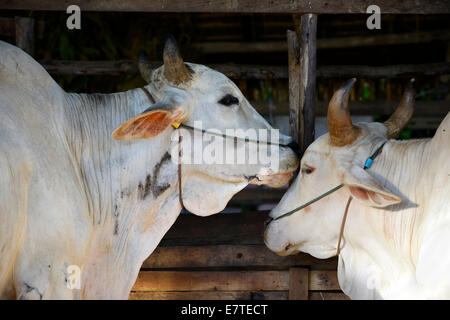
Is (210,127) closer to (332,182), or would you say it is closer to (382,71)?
(332,182)

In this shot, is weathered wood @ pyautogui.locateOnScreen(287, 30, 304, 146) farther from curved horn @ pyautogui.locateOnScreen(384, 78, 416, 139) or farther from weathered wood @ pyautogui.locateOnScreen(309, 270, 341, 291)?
weathered wood @ pyautogui.locateOnScreen(309, 270, 341, 291)

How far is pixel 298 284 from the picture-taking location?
14.3ft

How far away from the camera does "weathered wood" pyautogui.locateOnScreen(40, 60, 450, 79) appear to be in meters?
5.02

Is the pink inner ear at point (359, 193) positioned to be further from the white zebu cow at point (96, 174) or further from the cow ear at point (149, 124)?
the cow ear at point (149, 124)

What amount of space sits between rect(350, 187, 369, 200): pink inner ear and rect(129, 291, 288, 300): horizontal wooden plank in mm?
1347

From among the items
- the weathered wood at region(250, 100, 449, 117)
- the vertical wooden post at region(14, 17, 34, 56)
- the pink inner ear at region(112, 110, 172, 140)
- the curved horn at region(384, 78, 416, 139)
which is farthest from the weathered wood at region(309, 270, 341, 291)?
the vertical wooden post at region(14, 17, 34, 56)

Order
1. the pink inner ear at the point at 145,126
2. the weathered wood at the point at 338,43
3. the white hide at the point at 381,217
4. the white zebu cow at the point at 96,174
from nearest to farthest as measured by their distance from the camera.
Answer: the white zebu cow at the point at 96,174, the white hide at the point at 381,217, the pink inner ear at the point at 145,126, the weathered wood at the point at 338,43

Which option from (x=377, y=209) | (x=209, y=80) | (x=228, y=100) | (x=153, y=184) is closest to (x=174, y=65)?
(x=209, y=80)

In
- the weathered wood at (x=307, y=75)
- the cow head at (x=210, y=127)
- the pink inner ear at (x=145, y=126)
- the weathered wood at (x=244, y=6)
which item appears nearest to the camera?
the pink inner ear at (x=145, y=126)

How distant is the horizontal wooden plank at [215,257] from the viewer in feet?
14.4

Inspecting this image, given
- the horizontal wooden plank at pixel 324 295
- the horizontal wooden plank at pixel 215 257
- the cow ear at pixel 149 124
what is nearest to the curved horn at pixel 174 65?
the cow ear at pixel 149 124

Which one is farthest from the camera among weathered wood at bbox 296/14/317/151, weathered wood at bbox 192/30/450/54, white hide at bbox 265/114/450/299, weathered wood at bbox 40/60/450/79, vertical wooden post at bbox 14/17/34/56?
weathered wood at bbox 192/30/450/54

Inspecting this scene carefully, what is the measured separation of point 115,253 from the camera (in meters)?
3.40
